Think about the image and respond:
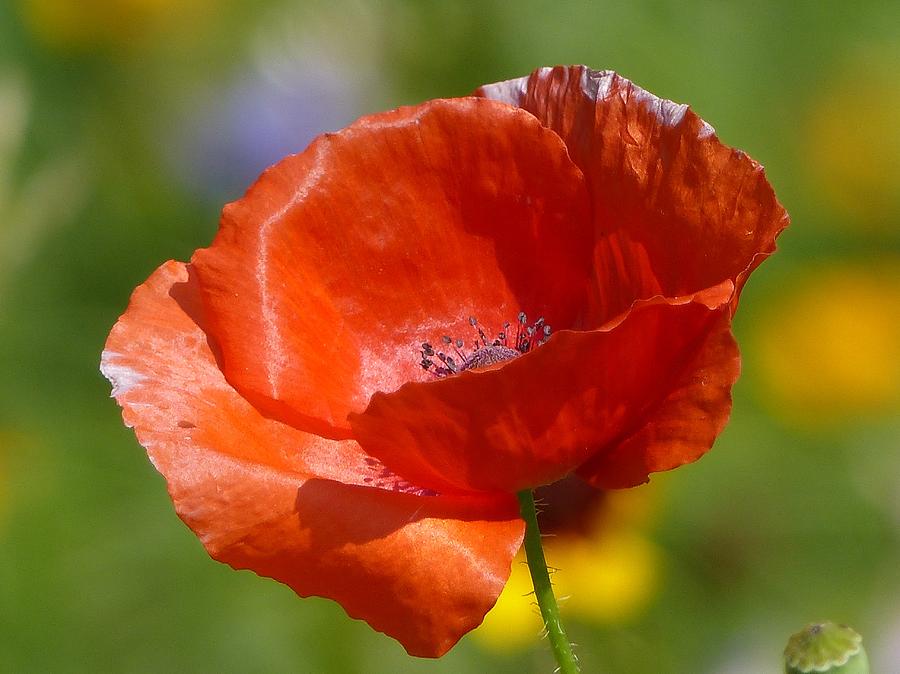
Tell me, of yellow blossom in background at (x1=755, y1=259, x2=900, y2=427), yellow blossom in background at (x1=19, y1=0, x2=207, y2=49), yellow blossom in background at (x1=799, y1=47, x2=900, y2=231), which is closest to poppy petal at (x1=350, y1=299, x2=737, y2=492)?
yellow blossom in background at (x1=755, y1=259, x2=900, y2=427)

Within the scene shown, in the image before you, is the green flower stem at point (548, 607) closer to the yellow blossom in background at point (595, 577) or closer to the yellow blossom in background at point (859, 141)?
the yellow blossom in background at point (595, 577)

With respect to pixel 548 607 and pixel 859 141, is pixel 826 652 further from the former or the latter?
pixel 859 141

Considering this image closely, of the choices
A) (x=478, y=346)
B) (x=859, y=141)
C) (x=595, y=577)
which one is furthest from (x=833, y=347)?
(x=478, y=346)

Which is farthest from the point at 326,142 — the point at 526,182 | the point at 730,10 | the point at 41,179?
the point at 730,10

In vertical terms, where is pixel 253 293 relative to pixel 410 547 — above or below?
above

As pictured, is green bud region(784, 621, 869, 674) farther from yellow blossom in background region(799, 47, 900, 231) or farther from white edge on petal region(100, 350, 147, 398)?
yellow blossom in background region(799, 47, 900, 231)

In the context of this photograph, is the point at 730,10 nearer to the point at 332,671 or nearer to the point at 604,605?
the point at 604,605

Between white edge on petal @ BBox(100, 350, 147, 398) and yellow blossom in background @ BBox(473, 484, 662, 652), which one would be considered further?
yellow blossom in background @ BBox(473, 484, 662, 652)
